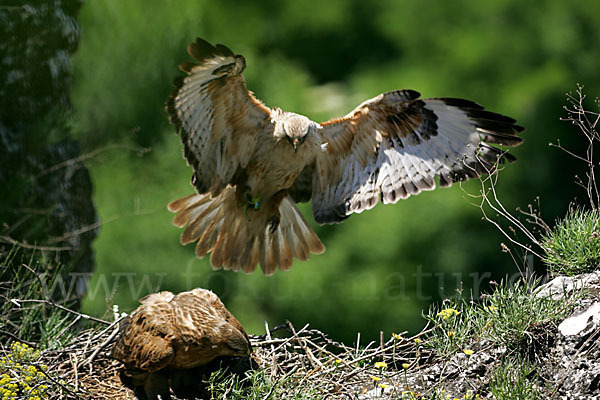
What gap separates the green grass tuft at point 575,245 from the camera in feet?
10.0

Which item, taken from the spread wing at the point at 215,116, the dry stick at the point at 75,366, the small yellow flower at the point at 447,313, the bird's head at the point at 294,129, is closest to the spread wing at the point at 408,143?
the bird's head at the point at 294,129

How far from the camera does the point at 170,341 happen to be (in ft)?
10.1

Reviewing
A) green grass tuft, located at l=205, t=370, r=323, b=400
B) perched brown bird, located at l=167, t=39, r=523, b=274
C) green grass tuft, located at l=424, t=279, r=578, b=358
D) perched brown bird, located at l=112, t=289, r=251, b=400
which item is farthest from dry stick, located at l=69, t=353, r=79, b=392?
green grass tuft, located at l=424, t=279, r=578, b=358

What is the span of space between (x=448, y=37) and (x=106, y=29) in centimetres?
367

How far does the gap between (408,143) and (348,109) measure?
4.16 metres

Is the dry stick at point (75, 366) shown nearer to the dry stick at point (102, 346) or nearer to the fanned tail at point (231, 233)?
the dry stick at point (102, 346)

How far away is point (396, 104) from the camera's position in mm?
3979

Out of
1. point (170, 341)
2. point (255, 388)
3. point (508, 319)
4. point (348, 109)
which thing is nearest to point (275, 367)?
point (255, 388)

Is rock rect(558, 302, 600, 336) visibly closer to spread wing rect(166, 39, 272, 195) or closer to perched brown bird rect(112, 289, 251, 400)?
perched brown bird rect(112, 289, 251, 400)

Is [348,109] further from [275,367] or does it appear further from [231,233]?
[275,367]

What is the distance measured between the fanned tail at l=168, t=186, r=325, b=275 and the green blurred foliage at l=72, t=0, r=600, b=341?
273 cm

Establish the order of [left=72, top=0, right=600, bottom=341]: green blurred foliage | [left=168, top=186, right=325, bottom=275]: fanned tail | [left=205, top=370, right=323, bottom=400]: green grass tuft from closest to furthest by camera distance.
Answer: [left=205, top=370, right=323, bottom=400]: green grass tuft → [left=168, top=186, right=325, bottom=275]: fanned tail → [left=72, top=0, right=600, bottom=341]: green blurred foliage

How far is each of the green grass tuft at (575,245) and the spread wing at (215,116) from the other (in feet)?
5.32

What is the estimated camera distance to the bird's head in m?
3.95
